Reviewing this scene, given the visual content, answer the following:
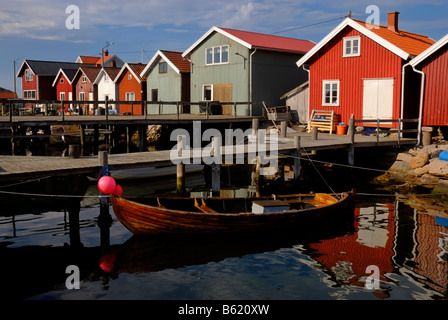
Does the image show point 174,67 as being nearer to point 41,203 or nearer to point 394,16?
point 394,16

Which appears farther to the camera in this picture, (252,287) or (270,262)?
(270,262)

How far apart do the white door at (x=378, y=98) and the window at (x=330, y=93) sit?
192cm

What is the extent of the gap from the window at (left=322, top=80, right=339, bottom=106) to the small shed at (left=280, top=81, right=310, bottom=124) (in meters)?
2.16

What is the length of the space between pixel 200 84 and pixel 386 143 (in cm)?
1721

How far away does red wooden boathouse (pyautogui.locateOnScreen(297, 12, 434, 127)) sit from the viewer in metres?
24.0

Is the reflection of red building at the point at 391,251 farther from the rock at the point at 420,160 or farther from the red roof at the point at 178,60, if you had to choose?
the red roof at the point at 178,60

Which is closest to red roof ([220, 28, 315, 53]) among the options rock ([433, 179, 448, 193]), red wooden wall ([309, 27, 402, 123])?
red wooden wall ([309, 27, 402, 123])

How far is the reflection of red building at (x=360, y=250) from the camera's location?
10.3m

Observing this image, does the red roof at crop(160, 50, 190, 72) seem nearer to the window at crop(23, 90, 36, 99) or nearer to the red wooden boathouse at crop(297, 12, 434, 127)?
the red wooden boathouse at crop(297, 12, 434, 127)

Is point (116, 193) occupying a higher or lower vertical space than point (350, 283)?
higher

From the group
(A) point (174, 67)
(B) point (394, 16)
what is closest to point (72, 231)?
(B) point (394, 16)

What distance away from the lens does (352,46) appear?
25.6 m
